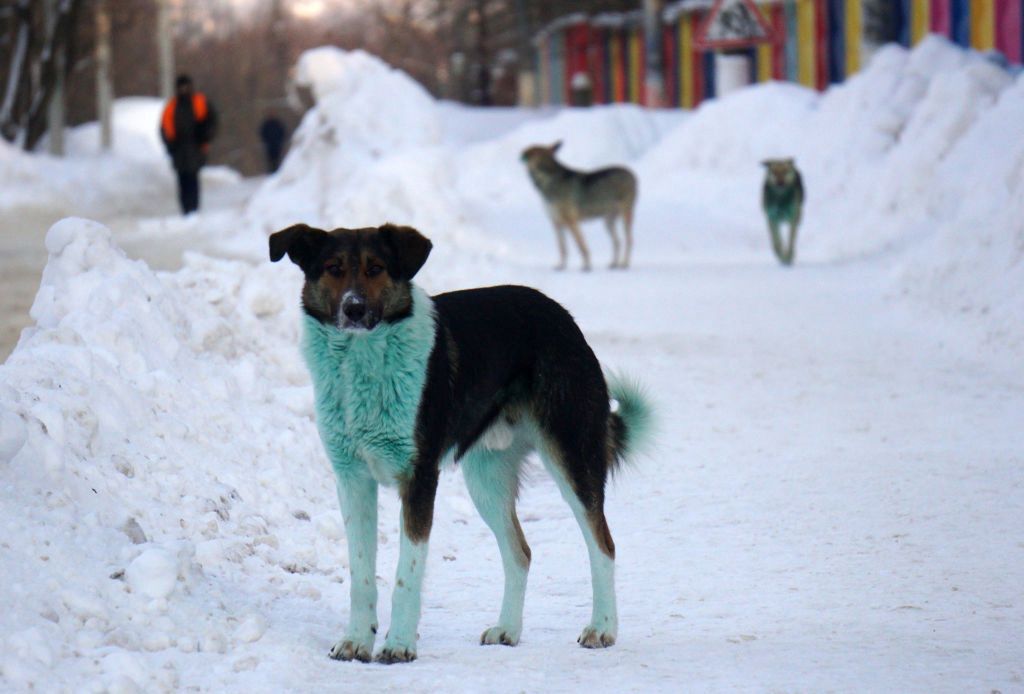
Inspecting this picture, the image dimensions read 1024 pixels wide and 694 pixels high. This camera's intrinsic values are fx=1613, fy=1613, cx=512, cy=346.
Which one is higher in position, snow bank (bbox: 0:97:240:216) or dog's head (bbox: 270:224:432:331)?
dog's head (bbox: 270:224:432:331)

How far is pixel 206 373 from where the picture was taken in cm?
773

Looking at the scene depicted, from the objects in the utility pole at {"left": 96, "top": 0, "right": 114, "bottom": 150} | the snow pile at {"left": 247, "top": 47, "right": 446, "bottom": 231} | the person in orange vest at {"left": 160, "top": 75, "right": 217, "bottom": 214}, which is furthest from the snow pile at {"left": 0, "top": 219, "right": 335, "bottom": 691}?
the utility pole at {"left": 96, "top": 0, "right": 114, "bottom": 150}

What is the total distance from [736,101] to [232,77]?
41.1 meters

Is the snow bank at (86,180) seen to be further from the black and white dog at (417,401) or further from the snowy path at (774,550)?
the black and white dog at (417,401)

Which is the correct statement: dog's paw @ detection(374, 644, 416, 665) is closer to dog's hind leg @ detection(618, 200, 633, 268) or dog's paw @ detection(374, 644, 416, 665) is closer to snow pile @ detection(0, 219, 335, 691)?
snow pile @ detection(0, 219, 335, 691)

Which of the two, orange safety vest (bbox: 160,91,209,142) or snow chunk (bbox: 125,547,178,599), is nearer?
snow chunk (bbox: 125,547,178,599)

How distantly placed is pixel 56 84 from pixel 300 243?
37.0 m

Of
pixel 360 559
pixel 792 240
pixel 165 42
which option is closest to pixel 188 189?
pixel 792 240

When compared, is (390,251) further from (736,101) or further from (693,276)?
(736,101)

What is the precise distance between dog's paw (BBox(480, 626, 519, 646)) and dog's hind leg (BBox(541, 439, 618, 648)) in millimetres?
218

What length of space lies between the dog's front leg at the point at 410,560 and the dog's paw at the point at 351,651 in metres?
0.04

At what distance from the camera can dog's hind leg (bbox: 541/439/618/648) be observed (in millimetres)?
5234

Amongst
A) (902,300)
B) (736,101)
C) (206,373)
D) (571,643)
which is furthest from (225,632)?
(736,101)

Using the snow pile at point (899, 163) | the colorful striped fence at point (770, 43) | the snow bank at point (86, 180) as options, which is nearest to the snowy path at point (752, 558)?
the snow pile at point (899, 163)
